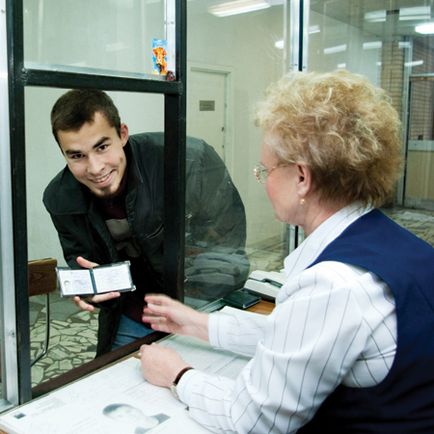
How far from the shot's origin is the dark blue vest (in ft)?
2.81

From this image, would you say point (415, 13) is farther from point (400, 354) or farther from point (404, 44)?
point (400, 354)

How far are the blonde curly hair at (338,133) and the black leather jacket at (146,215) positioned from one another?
76cm

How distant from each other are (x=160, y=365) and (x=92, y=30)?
317 centimetres

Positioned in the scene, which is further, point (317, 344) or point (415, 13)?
point (415, 13)

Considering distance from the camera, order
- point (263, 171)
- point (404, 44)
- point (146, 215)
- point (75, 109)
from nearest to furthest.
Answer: point (263, 171) → point (75, 109) → point (146, 215) → point (404, 44)

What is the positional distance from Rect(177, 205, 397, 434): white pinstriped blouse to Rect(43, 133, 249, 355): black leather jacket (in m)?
0.87

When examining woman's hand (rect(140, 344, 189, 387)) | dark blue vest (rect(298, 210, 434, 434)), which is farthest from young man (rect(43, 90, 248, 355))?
dark blue vest (rect(298, 210, 434, 434))

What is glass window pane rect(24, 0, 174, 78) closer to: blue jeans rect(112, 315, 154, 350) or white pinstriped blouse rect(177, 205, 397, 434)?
blue jeans rect(112, 315, 154, 350)

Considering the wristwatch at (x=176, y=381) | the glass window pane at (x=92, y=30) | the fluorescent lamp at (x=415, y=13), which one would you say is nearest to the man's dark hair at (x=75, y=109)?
the wristwatch at (x=176, y=381)

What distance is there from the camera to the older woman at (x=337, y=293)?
85 cm

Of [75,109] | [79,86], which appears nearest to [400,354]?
[79,86]

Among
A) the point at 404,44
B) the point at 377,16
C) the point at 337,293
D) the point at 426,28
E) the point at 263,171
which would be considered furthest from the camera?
the point at 377,16

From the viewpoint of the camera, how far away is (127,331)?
1935 millimetres

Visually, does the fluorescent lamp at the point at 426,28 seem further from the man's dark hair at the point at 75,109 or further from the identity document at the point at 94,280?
the identity document at the point at 94,280
